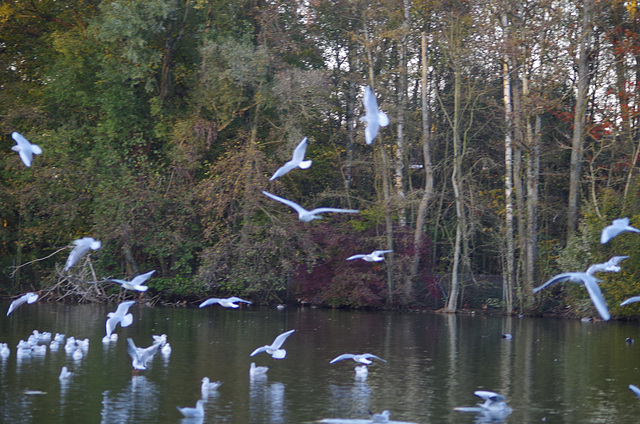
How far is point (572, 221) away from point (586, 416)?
63.4ft

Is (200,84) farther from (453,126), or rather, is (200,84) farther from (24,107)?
(453,126)

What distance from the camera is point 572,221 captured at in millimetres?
29062

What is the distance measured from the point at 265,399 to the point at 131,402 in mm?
1810

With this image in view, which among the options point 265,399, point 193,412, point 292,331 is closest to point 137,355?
point 292,331

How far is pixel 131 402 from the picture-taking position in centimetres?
1092

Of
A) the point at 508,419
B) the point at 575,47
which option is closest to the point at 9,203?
the point at 575,47

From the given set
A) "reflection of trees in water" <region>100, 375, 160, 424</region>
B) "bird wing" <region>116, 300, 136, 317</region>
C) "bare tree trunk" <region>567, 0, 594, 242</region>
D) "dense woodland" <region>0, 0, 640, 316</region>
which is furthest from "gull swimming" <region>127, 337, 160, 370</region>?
"bare tree trunk" <region>567, 0, 594, 242</region>

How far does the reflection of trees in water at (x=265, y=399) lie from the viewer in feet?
33.6

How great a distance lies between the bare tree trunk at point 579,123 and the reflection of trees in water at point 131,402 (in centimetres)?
1964

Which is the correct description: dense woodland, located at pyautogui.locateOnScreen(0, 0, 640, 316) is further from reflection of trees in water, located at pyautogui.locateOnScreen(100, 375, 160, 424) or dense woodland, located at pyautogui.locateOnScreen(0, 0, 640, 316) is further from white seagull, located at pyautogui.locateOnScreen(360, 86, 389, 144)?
white seagull, located at pyautogui.locateOnScreen(360, 86, 389, 144)

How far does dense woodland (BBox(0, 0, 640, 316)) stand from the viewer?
28.9m

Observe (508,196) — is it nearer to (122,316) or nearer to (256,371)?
(256,371)

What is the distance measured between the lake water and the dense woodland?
629 cm

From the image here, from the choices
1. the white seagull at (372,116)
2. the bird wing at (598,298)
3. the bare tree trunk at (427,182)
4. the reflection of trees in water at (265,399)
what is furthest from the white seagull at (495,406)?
the bare tree trunk at (427,182)
